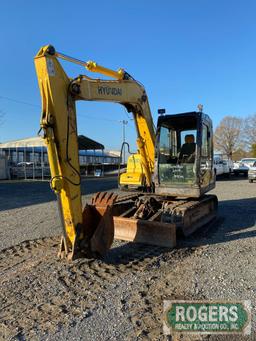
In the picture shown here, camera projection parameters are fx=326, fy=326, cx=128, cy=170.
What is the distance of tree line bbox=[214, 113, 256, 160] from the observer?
6475cm

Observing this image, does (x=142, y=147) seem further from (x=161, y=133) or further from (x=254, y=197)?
(x=254, y=197)

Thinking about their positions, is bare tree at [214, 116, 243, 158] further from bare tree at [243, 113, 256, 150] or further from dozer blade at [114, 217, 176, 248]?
dozer blade at [114, 217, 176, 248]

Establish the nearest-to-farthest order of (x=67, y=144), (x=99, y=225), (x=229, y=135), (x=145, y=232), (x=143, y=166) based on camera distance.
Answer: (x=67, y=144) → (x=99, y=225) → (x=145, y=232) → (x=143, y=166) → (x=229, y=135)

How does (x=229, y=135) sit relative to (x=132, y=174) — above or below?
above

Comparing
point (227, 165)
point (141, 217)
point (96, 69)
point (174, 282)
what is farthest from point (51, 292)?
point (227, 165)

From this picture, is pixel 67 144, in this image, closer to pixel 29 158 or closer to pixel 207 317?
pixel 207 317

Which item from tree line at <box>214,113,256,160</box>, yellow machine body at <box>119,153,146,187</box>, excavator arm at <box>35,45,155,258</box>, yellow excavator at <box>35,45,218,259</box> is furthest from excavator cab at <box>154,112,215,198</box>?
tree line at <box>214,113,256,160</box>

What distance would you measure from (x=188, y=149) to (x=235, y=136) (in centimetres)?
6085

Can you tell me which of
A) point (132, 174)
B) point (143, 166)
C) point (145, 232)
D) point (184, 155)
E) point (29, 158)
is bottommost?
point (145, 232)

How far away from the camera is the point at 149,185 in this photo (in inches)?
353

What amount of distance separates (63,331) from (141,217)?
4.10 meters

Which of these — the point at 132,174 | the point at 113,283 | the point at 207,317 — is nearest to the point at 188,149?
the point at 132,174

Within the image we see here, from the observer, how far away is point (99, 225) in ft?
18.3

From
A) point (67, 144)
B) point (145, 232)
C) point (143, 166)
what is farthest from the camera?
point (143, 166)
